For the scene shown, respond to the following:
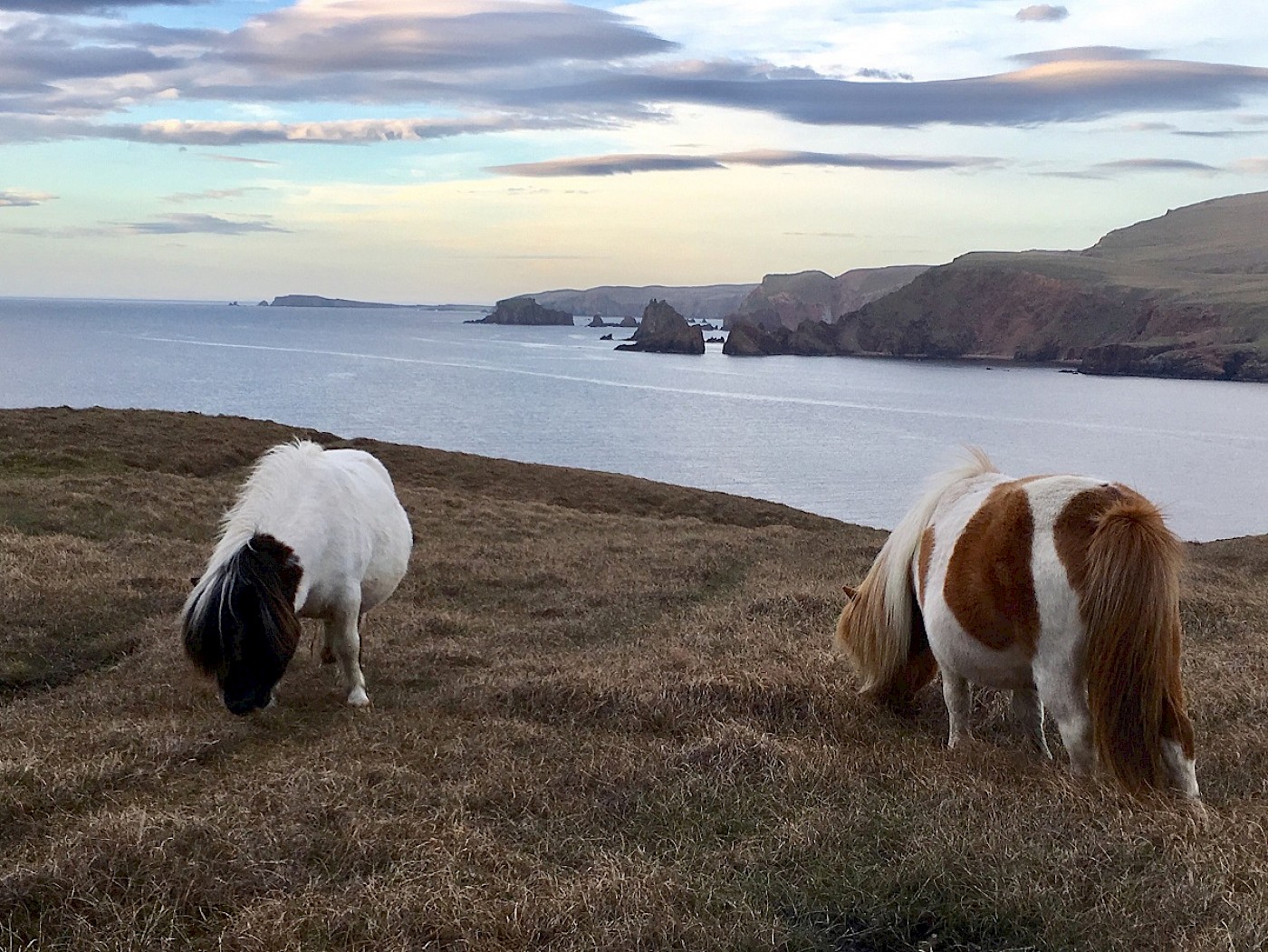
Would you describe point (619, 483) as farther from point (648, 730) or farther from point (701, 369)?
point (701, 369)

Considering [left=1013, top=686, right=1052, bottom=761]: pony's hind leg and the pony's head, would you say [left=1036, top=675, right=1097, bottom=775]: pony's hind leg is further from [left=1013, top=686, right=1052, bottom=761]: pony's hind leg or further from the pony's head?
the pony's head

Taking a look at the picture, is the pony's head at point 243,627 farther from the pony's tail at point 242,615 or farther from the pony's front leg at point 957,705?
the pony's front leg at point 957,705

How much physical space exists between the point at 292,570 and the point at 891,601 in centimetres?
437

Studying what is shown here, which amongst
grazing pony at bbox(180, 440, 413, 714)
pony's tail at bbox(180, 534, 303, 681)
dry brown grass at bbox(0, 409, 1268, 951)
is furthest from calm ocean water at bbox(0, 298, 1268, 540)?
pony's tail at bbox(180, 534, 303, 681)

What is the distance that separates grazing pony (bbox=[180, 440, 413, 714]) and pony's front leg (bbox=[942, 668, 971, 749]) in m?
4.50

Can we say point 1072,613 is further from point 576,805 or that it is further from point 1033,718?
point 576,805

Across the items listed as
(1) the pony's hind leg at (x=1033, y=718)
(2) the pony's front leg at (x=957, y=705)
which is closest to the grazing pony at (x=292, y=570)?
(2) the pony's front leg at (x=957, y=705)

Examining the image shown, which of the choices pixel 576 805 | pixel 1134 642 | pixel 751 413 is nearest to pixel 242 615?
pixel 576 805

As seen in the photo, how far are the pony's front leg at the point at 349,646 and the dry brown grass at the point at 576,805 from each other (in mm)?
239

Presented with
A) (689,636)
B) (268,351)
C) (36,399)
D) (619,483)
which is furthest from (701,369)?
(689,636)

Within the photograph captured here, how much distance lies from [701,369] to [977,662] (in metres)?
157

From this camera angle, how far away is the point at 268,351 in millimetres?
179500

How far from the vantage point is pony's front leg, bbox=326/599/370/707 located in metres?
8.71

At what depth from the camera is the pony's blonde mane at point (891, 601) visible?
7.23 m
